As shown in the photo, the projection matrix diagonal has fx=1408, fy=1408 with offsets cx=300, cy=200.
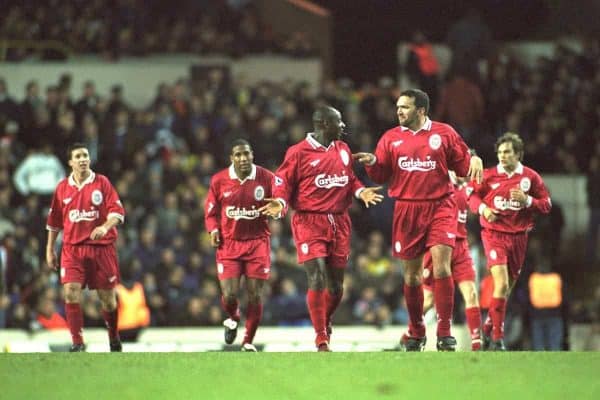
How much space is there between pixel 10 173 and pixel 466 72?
7.88 m

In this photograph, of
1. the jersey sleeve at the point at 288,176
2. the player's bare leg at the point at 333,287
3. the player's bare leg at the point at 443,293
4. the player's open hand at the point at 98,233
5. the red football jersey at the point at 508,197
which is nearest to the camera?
the player's bare leg at the point at 443,293

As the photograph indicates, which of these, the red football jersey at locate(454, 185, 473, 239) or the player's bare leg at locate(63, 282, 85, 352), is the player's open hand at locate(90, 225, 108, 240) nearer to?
the player's bare leg at locate(63, 282, 85, 352)

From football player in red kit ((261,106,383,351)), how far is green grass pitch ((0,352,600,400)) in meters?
1.95

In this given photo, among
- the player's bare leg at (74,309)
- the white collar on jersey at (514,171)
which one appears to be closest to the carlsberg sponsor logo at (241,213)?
the player's bare leg at (74,309)

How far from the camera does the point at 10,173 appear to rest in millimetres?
Result: 22281

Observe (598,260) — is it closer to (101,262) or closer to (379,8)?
(379,8)

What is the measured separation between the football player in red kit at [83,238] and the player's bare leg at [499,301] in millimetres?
3786

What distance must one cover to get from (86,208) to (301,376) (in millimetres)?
4490

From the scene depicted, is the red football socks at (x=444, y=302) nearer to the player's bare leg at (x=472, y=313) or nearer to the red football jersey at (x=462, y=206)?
the player's bare leg at (x=472, y=313)

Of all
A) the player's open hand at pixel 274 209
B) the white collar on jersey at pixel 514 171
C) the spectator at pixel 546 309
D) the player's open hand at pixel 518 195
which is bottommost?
the spectator at pixel 546 309

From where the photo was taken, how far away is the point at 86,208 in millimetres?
14117

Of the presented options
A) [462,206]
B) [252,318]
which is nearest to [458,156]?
[462,206]

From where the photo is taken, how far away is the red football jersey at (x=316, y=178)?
13.4 meters

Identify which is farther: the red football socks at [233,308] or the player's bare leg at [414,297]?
the red football socks at [233,308]
